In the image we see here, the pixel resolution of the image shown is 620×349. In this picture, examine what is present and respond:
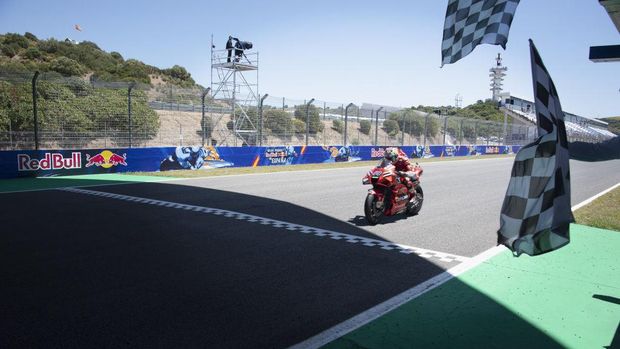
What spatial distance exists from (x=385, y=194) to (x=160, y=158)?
11.2m

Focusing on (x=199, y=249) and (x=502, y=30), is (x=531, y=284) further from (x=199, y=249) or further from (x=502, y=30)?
(x=199, y=249)

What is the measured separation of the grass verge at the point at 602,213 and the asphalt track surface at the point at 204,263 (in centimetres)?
167

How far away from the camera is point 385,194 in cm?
808

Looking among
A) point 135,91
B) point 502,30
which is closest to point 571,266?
point 502,30

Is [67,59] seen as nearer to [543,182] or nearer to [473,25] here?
[473,25]

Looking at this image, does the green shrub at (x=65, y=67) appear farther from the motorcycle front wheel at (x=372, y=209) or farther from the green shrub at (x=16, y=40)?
the motorcycle front wheel at (x=372, y=209)

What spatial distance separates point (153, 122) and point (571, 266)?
1644cm

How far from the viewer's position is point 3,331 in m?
3.43

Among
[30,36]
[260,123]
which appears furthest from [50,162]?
[30,36]

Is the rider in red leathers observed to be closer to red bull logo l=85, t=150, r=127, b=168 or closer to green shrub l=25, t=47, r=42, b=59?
red bull logo l=85, t=150, r=127, b=168

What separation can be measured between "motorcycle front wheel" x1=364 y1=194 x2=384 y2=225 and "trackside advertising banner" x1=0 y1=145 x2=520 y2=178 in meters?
10.9

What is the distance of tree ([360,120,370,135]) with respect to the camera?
91.1 feet

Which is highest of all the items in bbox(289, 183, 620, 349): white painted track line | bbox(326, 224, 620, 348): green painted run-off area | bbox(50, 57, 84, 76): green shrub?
bbox(50, 57, 84, 76): green shrub

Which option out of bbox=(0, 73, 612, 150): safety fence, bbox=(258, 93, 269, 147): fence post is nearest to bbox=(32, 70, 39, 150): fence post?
bbox=(0, 73, 612, 150): safety fence
